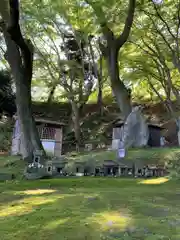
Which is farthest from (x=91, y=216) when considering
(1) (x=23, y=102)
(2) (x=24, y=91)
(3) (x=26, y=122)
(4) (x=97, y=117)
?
(4) (x=97, y=117)

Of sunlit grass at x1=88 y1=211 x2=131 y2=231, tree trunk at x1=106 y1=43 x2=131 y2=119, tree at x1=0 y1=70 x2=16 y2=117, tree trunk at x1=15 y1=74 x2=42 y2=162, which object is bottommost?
sunlit grass at x1=88 y1=211 x2=131 y2=231

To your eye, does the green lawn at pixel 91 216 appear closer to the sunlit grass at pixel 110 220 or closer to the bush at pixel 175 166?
the sunlit grass at pixel 110 220

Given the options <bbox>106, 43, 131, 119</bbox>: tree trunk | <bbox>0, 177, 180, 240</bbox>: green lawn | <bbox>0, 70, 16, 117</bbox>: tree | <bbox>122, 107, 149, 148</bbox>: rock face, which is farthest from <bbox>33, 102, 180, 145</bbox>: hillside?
<bbox>0, 177, 180, 240</bbox>: green lawn

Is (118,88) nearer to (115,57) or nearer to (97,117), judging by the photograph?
(115,57)

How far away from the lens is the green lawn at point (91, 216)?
8.39 ft

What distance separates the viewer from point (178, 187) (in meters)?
5.80

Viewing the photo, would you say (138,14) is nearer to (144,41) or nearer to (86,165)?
(144,41)

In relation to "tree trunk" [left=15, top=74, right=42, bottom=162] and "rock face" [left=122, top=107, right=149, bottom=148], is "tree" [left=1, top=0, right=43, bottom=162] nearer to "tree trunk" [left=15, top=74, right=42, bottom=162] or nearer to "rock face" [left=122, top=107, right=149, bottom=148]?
"tree trunk" [left=15, top=74, right=42, bottom=162]

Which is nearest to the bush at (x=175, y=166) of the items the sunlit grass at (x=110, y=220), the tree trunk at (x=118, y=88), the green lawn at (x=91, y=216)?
the green lawn at (x=91, y=216)

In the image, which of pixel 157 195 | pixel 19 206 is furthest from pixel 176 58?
pixel 19 206

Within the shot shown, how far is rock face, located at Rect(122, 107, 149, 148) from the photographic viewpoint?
39.9 feet

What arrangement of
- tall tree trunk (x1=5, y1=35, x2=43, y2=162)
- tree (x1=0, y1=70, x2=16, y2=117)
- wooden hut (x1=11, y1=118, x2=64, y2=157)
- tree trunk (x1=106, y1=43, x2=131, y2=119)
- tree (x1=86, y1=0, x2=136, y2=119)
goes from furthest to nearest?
tree (x1=0, y1=70, x2=16, y2=117)
wooden hut (x1=11, y1=118, x2=64, y2=157)
tree trunk (x1=106, y1=43, x2=131, y2=119)
tree (x1=86, y1=0, x2=136, y2=119)
tall tree trunk (x1=5, y1=35, x2=43, y2=162)

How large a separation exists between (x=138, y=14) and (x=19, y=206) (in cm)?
1185

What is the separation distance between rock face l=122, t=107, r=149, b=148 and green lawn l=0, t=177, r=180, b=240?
727 centimetres
